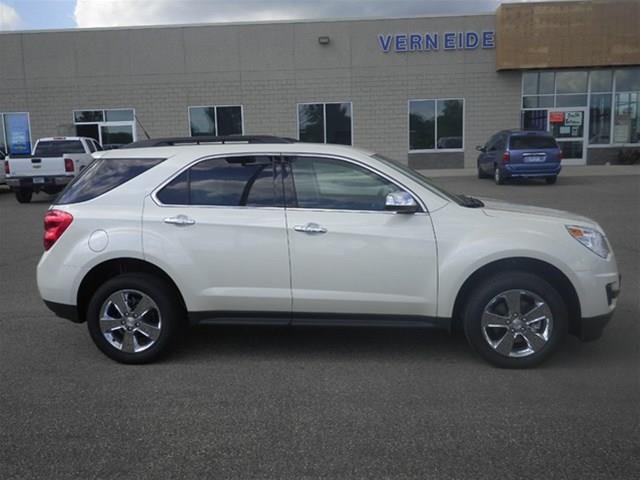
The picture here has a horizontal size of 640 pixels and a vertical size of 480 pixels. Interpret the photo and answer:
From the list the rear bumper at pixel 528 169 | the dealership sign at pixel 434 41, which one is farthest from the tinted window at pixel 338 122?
the rear bumper at pixel 528 169

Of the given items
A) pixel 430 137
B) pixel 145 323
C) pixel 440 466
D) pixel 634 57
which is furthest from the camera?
pixel 430 137

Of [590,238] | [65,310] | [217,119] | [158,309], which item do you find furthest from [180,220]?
[217,119]

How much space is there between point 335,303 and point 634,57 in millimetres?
25694

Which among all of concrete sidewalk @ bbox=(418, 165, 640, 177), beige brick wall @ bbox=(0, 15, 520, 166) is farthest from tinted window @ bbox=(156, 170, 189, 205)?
beige brick wall @ bbox=(0, 15, 520, 166)

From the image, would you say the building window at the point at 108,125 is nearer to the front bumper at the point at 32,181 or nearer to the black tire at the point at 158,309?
the front bumper at the point at 32,181

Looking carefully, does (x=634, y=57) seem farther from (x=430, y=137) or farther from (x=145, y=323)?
(x=145, y=323)

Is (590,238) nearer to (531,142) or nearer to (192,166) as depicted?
(192,166)

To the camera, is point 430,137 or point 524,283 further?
point 430,137

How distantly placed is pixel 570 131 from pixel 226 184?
2552 centimetres

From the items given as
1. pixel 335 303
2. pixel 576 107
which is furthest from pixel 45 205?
pixel 576 107

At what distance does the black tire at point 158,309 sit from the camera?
4.83 m

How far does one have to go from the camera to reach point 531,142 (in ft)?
65.1

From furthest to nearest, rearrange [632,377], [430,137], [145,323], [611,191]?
[430,137]
[611,191]
[145,323]
[632,377]

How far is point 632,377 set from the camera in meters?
4.49
